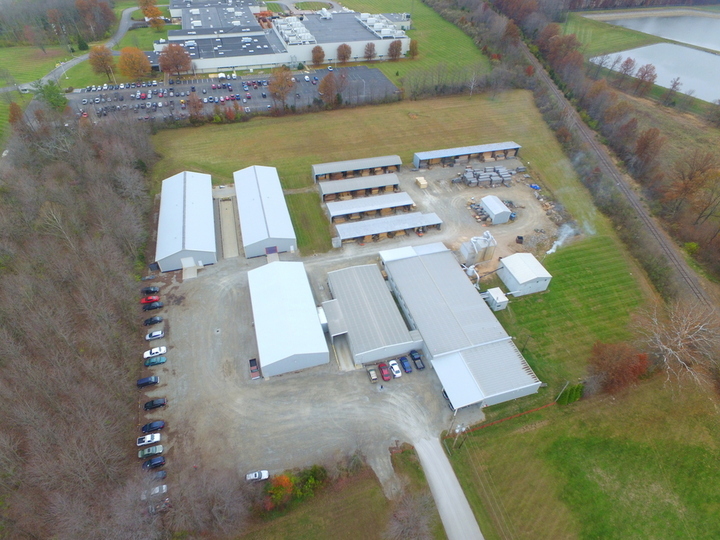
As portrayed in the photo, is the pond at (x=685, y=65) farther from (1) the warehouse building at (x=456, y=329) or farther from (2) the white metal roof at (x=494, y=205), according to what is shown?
(1) the warehouse building at (x=456, y=329)

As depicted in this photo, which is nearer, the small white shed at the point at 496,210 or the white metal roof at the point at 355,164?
the small white shed at the point at 496,210

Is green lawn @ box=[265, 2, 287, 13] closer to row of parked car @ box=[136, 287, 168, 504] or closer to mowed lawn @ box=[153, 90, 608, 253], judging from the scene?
mowed lawn @ box=[153, 90, 608, 253]

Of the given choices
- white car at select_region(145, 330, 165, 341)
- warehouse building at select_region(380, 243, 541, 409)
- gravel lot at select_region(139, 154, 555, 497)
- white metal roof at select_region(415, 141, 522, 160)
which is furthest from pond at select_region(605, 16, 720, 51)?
white car at select_region(145, 330, 165, 341)

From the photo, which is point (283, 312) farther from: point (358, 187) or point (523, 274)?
point (523, 274)

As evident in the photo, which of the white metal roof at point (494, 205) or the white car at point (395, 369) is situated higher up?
the white metal roof at point (494, 205)

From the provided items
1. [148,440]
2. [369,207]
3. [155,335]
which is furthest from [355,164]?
[148,440]

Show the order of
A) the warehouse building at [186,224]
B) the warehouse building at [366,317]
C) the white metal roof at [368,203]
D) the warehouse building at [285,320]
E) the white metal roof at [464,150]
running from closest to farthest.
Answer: the warehouse building at [285,320] → the warehouse building at [366,317] → the warehouse building at [186,224] → the white metal roof at [368,203] → the white metal roof at [464,150]

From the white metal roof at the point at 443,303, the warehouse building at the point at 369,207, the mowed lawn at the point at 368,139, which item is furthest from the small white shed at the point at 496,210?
the white metal roof at the point at 443,303
